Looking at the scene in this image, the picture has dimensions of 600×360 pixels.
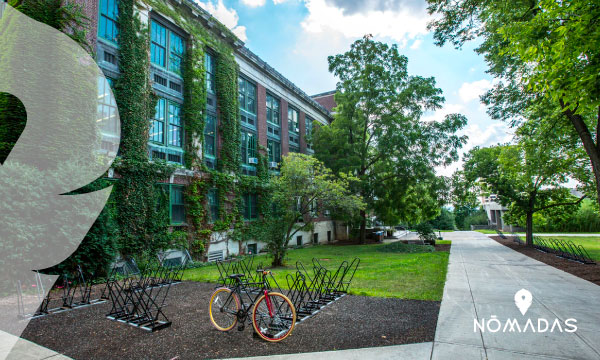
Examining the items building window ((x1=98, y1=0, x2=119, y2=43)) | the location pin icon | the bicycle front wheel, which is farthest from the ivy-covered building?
the location pin icon

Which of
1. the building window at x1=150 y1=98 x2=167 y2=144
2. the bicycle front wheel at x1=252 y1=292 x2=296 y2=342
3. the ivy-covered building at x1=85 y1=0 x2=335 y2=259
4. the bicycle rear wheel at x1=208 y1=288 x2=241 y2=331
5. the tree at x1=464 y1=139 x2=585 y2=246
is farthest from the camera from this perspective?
the tree at x1=464 y1=139 x2=585 y2=246

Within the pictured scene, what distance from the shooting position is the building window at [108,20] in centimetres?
1366

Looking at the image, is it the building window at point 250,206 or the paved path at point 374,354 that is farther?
the building window at point 250,206

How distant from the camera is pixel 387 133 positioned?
2498 cm

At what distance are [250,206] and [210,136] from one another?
543 centimetres

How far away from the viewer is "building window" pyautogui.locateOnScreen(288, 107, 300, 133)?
29234 millimetres

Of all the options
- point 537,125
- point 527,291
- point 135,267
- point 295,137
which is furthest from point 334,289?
point 295,137

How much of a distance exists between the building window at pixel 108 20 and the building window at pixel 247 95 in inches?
348

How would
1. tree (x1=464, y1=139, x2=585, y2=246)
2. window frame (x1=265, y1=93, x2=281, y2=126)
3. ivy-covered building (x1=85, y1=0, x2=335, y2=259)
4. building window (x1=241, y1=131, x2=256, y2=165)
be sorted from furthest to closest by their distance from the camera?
window frame (x1=265, y1=93, x2=281, y2=126)
building window (x1=241, y1=131, x2=256, y2=165)
tree (x1=464, y1=139, x2=585, y2=246)
ivy-covered building (x1=85, y1=0, x2=335, y2=259)

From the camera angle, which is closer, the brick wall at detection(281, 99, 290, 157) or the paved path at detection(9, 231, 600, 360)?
the paved path at detection(9, 231, 600, 360)

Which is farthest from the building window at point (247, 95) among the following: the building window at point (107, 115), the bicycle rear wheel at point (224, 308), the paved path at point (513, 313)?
the bicycle rear wheel at point (224, 308)

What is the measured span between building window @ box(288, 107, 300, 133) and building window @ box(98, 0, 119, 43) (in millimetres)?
16638

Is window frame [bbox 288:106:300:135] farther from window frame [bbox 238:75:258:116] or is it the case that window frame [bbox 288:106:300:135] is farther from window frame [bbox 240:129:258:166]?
window frame [bbox 240:129:258:166]

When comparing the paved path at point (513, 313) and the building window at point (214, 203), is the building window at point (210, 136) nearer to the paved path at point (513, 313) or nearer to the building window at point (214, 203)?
the building window at point (214, 203)
